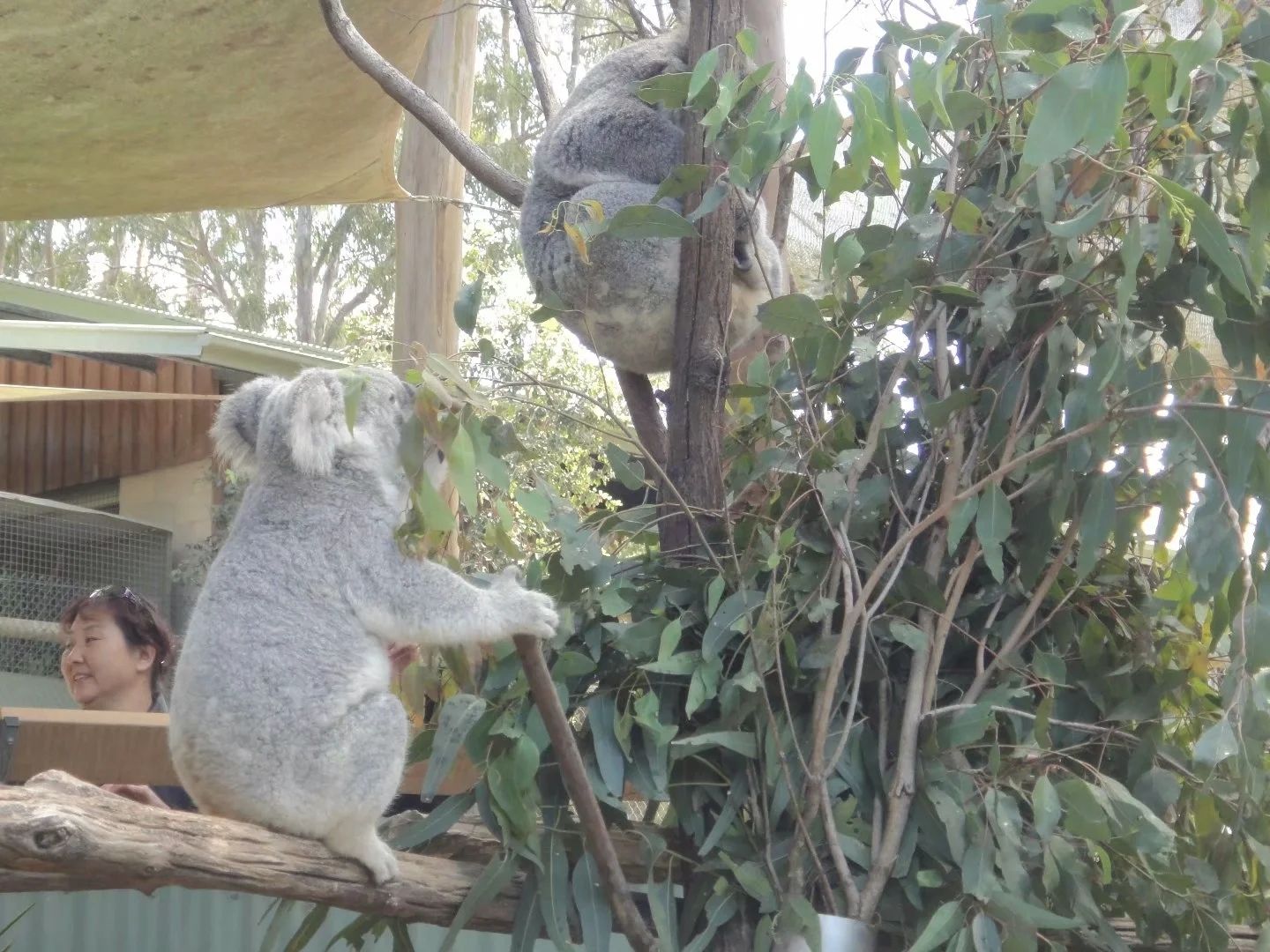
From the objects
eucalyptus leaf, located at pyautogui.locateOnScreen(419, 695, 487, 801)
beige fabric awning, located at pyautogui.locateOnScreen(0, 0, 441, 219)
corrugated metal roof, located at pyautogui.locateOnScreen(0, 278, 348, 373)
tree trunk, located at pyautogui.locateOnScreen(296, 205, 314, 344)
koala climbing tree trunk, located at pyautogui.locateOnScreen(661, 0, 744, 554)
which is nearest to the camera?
eucalyptus leaf, located at pyautogui.locateOnScreen(419, 695, 487, 801)

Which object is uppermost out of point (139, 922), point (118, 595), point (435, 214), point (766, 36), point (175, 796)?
point (766, 36)

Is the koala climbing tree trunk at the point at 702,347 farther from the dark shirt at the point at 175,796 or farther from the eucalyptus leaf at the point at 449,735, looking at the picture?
the dark shirt at the point at 175,796

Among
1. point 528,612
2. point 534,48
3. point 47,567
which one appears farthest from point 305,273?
point 528,612

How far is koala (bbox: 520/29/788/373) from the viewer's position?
118 inches

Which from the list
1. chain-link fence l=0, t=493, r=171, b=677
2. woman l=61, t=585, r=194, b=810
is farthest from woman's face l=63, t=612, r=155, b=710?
chain-link fence l=0, t=493, r=171, b=677

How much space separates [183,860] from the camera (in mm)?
1649

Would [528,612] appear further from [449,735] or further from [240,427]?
[240,427]

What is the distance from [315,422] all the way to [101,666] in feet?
4.85

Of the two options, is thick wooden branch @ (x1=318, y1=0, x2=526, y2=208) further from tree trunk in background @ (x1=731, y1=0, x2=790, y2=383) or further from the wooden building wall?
the wooden building wall

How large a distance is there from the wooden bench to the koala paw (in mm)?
614

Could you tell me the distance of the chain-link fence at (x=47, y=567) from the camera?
175 inches

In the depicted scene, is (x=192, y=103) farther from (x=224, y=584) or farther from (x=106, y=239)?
(x=106, y=239)

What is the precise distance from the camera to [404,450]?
1673 mm

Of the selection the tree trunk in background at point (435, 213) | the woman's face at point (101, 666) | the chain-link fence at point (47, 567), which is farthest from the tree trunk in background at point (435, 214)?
the chain-link fence at point (47, 567)
